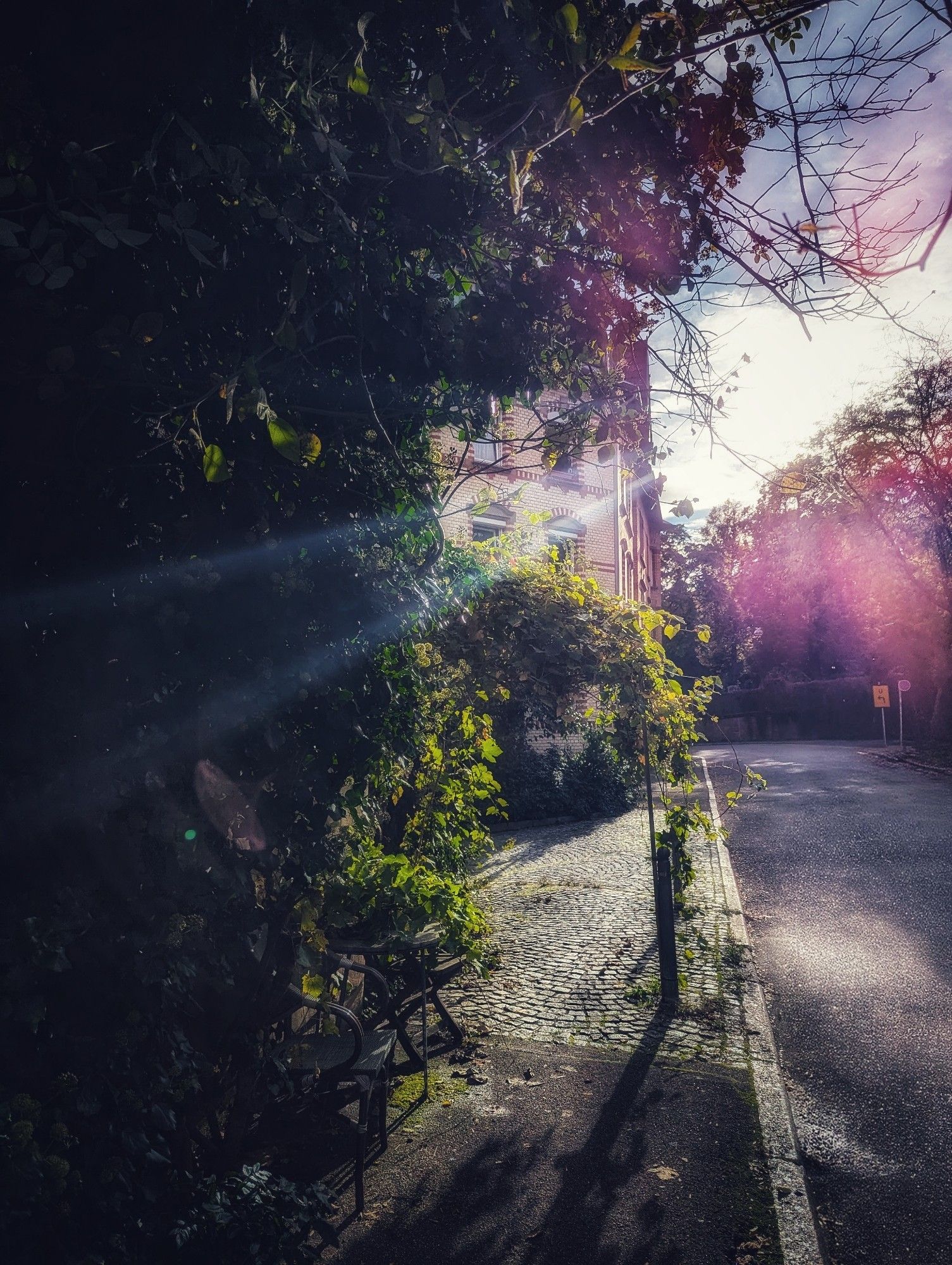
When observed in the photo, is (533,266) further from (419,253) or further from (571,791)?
(571,791)

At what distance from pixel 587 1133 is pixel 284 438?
4183mm

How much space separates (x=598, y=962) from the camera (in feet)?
24.7

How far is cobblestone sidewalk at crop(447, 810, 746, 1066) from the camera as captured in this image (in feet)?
19.4

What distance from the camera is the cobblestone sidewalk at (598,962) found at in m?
5.92

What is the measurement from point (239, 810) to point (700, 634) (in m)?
4.22

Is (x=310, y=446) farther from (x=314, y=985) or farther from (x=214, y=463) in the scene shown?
(x=314, y=985)

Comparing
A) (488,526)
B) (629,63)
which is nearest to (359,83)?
(629,63)

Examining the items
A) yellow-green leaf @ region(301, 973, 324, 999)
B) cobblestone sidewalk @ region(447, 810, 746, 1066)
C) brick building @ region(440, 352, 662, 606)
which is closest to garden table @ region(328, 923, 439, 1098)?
yellow-green leaf @ region(301, 973, 324, 999)

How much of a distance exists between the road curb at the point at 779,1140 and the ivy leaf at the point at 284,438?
3.70 metres

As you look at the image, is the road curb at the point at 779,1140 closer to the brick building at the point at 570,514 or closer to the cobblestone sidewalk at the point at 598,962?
the cobblestone sidewalk at the point at 598,962

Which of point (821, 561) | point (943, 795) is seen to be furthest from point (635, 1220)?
point (821, 561)

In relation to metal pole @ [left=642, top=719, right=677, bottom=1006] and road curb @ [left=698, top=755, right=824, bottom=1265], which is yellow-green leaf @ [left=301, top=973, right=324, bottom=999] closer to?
road curb @ [left=698, top=755, right=824, bottom=1265]

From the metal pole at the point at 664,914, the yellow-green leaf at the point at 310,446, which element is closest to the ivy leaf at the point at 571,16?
the yellow-green leaf at the point at 310,446

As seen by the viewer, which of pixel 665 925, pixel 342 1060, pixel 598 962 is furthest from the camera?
pixel 598 962
